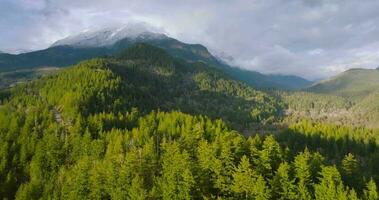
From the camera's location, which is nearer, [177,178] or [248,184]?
[248,184]

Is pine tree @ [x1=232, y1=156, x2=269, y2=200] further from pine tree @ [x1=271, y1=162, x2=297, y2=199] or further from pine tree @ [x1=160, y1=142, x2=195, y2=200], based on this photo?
pine tree @ [x1=160, y1=142, x2=195, y2=200]

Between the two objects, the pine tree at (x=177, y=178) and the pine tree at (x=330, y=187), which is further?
the pine tree at (x=177, y=178)

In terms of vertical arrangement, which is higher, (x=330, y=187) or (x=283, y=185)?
(x=330, y=187)

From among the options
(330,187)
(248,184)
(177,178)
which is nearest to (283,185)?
(248,184)

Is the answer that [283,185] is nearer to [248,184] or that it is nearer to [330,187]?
[248,184]

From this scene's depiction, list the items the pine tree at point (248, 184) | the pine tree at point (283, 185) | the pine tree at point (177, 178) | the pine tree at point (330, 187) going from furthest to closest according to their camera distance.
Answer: the pine tree at point (177, 178) → the pine tree at point (283, 185) → the pine tree at point (330, 187) → the pine tree at point (248, 184)

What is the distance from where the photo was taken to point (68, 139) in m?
173

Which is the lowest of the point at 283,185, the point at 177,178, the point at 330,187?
the point at 177,178

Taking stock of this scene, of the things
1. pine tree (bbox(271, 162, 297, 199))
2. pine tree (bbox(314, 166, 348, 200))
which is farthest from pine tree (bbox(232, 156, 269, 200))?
pine tree (bbox(314, 166, 348, 200))

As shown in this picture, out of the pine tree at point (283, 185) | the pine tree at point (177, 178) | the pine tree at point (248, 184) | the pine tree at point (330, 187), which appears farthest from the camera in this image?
the pine tree at point (177, 178)

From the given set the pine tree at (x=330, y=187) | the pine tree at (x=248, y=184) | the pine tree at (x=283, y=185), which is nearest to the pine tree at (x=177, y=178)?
the pine tree at (x=248, y=184)

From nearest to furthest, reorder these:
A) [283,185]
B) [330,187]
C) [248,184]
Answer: [330,187] < [248,184] < [283,185]

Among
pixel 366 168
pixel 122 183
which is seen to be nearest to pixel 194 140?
pixel 122 183

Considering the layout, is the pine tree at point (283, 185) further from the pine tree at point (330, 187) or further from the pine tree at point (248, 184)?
A: the pine tree at point (330, 187)
